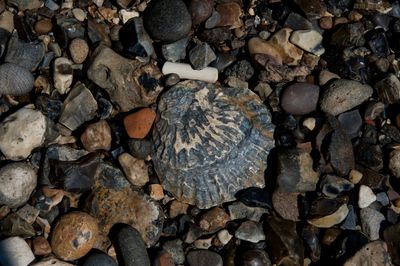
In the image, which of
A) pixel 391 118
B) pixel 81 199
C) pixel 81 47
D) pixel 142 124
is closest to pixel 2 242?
pixel 81 199

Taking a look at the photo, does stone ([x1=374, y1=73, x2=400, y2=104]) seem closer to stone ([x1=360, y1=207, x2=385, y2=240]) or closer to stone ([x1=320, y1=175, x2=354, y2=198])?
stone ([x1=320, y1=175, x2=354, y2=198])

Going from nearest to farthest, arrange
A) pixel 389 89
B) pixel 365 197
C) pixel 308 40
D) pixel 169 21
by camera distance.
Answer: pixel 365 197
pixel 389 89
pixel 169 21
pixel 308 40

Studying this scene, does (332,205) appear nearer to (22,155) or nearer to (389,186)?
(389,186)

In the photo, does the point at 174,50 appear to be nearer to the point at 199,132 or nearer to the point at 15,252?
the point at 199,132

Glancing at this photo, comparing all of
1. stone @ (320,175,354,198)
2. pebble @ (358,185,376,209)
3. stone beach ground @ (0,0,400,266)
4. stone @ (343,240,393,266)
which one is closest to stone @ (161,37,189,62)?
stone beach ground @ (0,0,400,266)

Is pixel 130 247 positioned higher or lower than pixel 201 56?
lower

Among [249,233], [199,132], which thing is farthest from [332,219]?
[199,132]

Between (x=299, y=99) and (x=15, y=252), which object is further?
(x=299, y=99)
